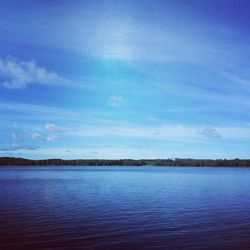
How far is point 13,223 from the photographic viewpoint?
956 inches

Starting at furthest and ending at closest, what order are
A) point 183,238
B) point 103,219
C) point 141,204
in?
point 141,204, point 103,219, point 183,238

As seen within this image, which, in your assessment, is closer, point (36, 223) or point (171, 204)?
point (36, 223)

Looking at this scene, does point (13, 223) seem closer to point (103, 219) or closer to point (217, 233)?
point (103, 219)

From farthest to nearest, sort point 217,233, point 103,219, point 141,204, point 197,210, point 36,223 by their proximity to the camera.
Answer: point 141,204, point 197,210, point 103,219, point 36,223, point 217,233

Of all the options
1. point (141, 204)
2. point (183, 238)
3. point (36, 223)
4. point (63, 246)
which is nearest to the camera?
point (63, 246)

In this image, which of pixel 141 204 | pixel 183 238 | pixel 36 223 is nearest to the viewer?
pixel 183 238

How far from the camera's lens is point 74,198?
38.8m

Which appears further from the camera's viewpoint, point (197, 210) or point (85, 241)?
point (197, 210)

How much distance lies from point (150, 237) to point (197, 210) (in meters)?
11.6

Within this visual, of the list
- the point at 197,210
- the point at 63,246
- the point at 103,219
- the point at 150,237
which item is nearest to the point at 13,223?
the point at 103,219

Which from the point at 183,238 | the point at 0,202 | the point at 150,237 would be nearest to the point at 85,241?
the point at 150,237

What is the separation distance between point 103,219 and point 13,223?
5902 millimetres

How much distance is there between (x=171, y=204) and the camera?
3441 cm

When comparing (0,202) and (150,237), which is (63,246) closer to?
(150,237)
